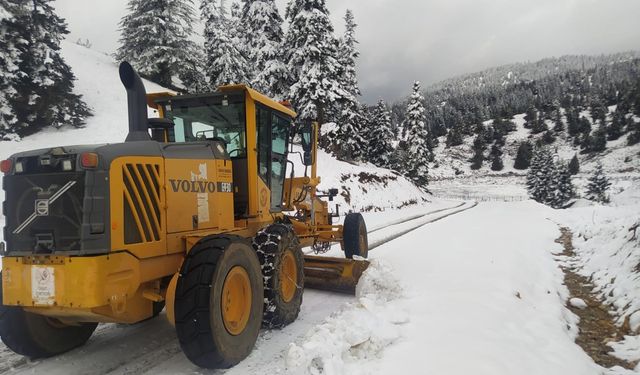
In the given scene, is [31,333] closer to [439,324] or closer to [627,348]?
[439,324]

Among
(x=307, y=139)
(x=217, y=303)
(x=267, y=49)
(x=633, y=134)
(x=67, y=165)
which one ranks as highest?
(x=633, y=134)

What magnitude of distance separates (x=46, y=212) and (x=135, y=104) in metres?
1.73

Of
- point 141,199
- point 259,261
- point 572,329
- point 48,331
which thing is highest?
point 141,199

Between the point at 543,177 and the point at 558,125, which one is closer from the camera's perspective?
the point at 543,177

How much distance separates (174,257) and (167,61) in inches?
1220

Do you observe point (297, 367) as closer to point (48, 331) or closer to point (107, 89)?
point (48, 331)

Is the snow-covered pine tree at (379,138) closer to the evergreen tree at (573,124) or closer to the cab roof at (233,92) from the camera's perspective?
the cab roof at (233,92)

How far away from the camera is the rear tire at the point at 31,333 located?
430cm

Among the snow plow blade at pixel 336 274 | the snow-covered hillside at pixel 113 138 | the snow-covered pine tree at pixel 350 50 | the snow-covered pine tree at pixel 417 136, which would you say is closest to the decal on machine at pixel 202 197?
the snow plow blade at pixel 336 274

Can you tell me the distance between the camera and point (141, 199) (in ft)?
13.6

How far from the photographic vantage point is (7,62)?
19234mm

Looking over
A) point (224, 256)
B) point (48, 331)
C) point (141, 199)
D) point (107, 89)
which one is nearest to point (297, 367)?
point (224, 256)

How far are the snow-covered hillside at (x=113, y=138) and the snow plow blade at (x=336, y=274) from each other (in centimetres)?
1302

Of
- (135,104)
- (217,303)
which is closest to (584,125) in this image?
(135,104)
